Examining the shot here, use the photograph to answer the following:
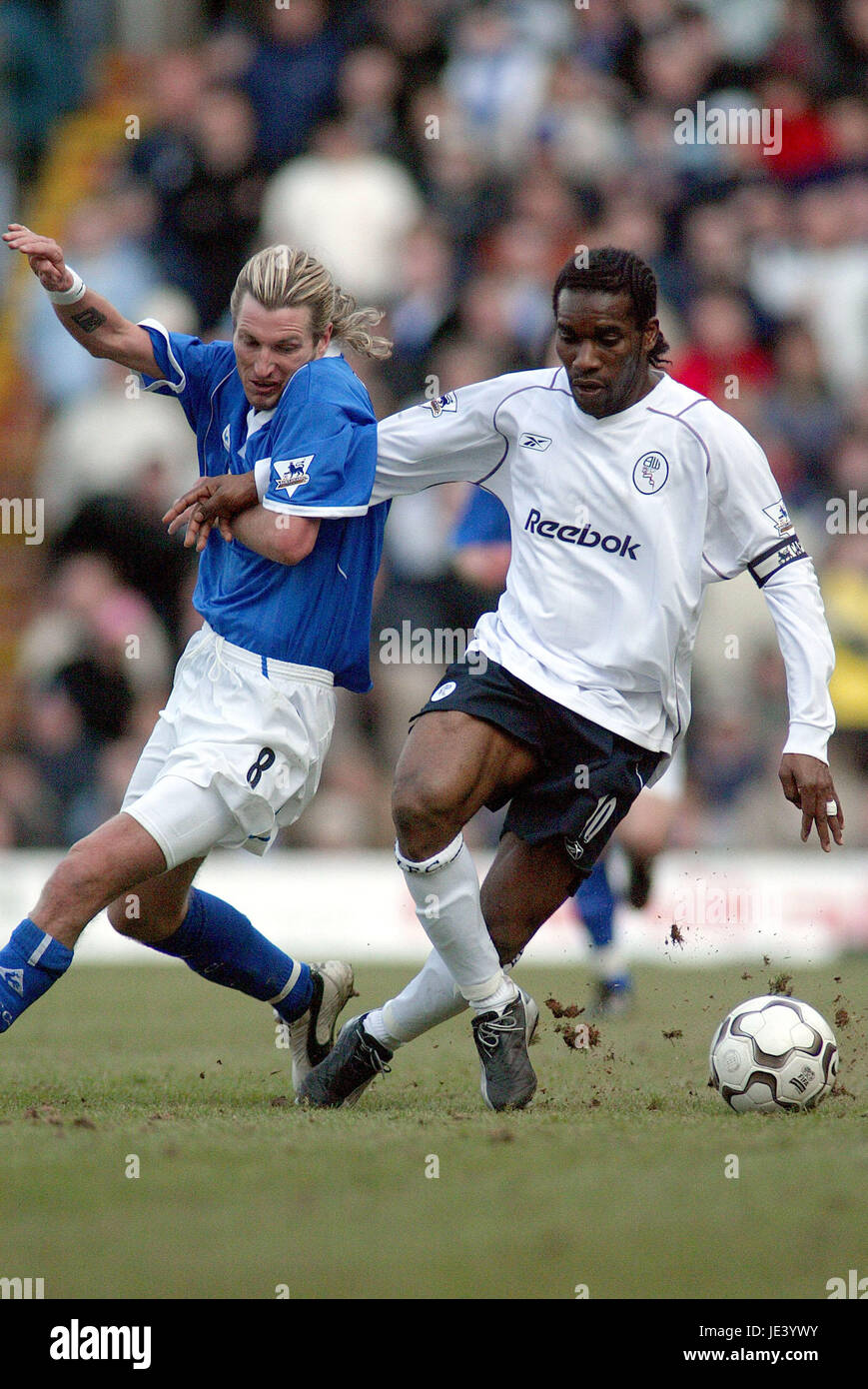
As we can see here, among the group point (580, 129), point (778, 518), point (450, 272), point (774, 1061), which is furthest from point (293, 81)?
point (774, 1061)

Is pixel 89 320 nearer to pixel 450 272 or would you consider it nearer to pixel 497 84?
pixel 450 272

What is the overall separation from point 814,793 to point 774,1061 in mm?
780

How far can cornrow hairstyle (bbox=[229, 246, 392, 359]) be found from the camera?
497 centimetres

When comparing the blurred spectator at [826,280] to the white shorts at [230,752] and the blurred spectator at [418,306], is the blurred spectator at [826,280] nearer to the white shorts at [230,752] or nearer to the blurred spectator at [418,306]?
the blurred spectator at [418,306]

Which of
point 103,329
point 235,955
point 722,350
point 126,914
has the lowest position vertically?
point 235,955

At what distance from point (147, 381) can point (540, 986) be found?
4.05 metres

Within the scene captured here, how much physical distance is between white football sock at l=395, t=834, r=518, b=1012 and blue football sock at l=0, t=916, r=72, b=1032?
922 mm

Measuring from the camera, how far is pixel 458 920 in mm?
4875

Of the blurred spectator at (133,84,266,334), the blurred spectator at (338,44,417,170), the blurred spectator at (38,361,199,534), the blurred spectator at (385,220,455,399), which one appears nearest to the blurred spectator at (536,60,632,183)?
the blurred spectator at (338,44,417,170)

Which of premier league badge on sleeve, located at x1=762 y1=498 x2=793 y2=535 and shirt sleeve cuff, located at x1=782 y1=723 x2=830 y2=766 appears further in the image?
premier league badge on sleeve, located at x1=762 y1=498 x2=793 y2=535

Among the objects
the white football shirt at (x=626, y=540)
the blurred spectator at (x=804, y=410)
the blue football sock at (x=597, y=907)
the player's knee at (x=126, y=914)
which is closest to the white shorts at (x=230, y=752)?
the player's knee at (x=126, y=914)

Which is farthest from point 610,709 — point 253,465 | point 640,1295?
point 640,1295

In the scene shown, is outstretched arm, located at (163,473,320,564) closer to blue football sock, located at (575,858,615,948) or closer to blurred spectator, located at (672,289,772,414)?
blue football sock, located at (575,858,615,948)

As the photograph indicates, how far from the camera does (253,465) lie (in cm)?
514
